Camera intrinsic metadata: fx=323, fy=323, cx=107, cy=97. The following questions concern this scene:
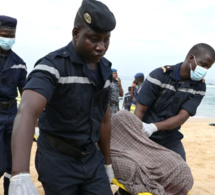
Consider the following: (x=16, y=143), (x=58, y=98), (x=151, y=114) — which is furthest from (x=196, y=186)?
(x=16, y=143)

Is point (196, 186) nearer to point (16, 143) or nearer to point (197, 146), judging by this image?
point (197, 146)

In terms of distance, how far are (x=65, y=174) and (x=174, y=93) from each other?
1790mm

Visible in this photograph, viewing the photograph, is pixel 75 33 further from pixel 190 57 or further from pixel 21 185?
pixel 190 57

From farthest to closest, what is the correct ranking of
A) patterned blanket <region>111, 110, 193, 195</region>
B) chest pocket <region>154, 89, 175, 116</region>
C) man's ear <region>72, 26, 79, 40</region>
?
chest pocket <region>154, 89, 175, 116</region>
patterned blanket <region>111, 110, 193, 195</region>
man's ear <region>72, 26, 79, 40</region>

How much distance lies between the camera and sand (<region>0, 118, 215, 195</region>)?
4938 millimetres

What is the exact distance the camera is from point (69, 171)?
2014mm

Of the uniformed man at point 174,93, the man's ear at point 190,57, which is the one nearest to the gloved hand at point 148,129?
the uniformed man at point 174,93

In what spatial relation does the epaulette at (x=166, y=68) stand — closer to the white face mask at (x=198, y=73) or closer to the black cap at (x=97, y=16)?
the white face mask at (x=198, y=73)

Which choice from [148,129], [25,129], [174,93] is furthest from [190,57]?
[25,129]

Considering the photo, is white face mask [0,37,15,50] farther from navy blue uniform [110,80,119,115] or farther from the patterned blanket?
navy blue uniform [110,80,119,115]

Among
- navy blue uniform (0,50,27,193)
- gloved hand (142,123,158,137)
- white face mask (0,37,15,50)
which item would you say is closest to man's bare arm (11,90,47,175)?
gloved hand (142,123,158,137)

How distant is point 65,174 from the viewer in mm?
2000

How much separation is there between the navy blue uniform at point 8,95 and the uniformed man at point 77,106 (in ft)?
5.58

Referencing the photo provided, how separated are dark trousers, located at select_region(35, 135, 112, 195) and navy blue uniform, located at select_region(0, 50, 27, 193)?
167 cm
